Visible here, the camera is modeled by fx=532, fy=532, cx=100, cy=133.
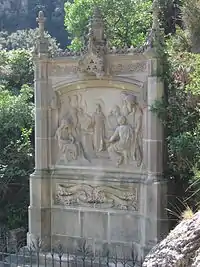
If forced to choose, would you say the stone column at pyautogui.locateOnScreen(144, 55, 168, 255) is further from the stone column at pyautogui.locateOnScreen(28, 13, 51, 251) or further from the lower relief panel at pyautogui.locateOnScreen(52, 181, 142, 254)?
the stone column at pyautogui.locateOnScreen(28, 13, 51, 251)

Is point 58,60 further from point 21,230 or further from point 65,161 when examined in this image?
point 21,230

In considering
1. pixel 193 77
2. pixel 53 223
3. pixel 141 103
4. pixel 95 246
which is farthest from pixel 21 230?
pixel 193 77

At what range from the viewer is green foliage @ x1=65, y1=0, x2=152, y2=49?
18.3 metres

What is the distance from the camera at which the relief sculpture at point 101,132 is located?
31.0 ft

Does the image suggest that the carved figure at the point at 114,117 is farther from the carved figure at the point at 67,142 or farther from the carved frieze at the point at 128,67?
the carved figure at the point at 67,142

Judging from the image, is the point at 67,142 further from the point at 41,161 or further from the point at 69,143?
the point at 41,161

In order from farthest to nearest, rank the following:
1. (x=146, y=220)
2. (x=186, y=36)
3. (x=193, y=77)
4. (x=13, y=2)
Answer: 1. (x=13, y=2)
2. (x=186, y=36)
3. (x=146, y=220)
4. (x=193, y=77)

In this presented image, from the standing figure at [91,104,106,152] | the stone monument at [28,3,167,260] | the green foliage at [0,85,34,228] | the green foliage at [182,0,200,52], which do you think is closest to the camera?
the stone monument at [28,3,167,260]

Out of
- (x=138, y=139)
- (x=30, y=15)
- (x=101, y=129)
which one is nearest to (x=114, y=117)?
(x=101, y=129)

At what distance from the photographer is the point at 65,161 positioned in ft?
32.9

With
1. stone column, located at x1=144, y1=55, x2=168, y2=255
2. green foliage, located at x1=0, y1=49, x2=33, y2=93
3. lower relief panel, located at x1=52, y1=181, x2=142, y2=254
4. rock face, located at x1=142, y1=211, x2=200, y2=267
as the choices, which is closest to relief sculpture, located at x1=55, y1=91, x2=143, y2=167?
stone column, located at x1=144, y1=55, x2=168, y2=255

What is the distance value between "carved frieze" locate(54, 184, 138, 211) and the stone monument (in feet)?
0.06

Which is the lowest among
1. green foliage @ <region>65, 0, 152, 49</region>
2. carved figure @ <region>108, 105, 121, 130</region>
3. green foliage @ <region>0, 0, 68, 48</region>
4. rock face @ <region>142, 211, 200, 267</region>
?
rock face @ <region>142, 211, 200, 267</region>

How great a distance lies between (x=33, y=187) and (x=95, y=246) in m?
1.63
